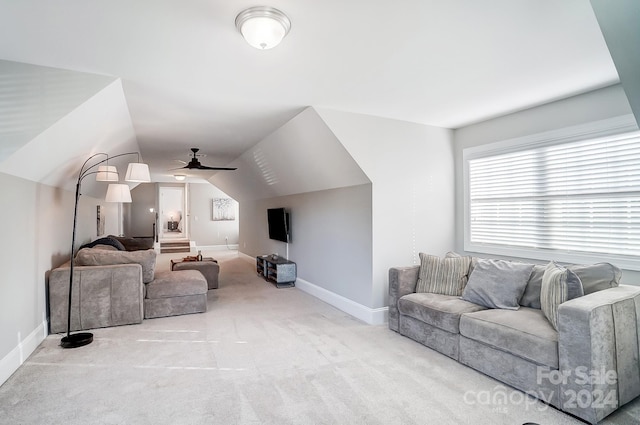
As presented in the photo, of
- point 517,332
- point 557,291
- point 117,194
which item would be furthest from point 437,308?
point 117,194

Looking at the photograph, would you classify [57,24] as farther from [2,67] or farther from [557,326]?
[557,326]

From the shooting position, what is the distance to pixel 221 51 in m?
2.40

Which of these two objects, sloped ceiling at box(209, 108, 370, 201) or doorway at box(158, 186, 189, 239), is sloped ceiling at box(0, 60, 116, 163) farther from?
→ doorway at box(158, 186, 189, 239)

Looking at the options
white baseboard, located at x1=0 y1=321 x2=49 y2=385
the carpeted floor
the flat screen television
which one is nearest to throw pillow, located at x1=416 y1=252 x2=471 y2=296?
the carpeted floor

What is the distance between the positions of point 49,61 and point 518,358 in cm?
421

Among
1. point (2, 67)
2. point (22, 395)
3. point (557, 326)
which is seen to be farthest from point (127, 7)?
point (557, 326)

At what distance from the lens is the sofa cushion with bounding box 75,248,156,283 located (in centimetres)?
398

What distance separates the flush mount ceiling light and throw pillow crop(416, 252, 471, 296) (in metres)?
2.79

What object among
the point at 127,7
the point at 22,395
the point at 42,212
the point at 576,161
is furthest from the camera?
the point at 42,212

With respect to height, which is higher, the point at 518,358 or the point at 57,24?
the point at 57,24

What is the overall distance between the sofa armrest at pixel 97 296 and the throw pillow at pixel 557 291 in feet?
14.0

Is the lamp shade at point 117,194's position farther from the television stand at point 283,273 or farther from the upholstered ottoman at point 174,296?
the television stand at point 283,273

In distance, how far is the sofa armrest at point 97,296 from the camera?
12.2ft

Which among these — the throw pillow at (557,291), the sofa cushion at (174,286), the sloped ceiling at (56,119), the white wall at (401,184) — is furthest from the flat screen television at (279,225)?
the throw pillow at (557,291)
